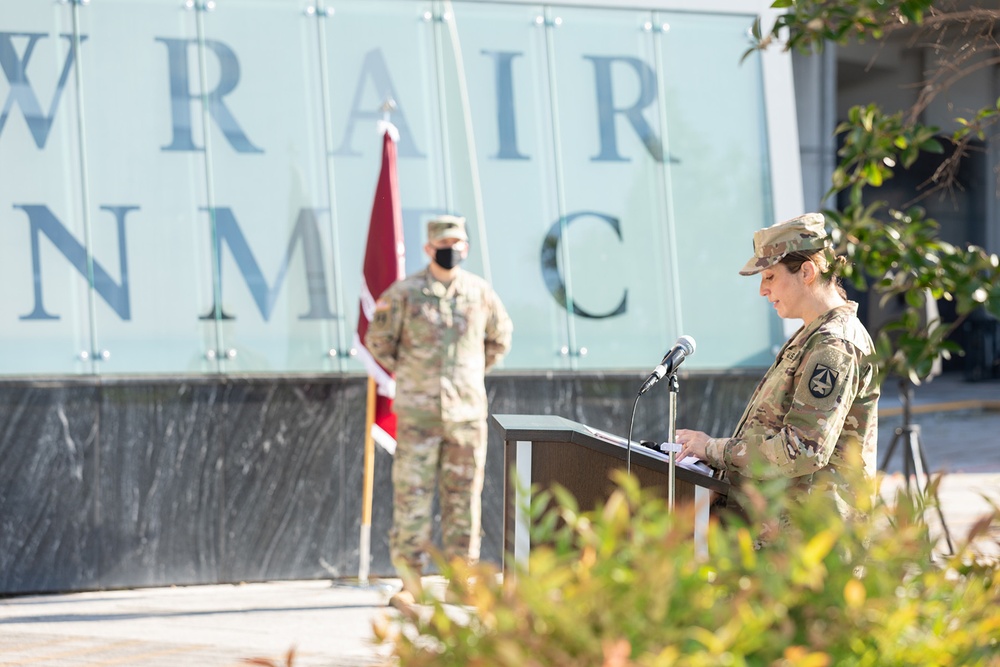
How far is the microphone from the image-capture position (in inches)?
133

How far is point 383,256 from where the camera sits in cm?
707

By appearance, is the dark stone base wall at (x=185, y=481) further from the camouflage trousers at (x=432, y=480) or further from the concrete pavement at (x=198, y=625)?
the camouflage trousers at (x=432, y=480)

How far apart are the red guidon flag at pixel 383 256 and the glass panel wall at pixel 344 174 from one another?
0.47m

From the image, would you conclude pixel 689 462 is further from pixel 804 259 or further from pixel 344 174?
pixel 344 174

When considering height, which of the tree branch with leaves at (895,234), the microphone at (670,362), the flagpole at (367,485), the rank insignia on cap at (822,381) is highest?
the tree branch with leaves at (895,234)

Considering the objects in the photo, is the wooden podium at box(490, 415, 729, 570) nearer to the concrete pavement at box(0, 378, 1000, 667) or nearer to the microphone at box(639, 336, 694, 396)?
the microphone at box(639, 336, 694, 396)

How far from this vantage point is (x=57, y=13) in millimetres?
7180

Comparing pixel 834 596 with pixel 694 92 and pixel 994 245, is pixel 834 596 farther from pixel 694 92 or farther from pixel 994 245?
pixel 994 245

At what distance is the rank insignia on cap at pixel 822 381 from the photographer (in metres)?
3.20

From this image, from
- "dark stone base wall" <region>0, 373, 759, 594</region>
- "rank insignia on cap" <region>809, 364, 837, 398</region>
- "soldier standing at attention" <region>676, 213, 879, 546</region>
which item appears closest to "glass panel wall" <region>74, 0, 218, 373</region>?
"dark stone base wall" <region>0, 373, 759, 594</region>

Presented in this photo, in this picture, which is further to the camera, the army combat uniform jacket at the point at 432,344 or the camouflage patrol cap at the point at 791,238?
the army combat uniform jacket at the point at 432,344

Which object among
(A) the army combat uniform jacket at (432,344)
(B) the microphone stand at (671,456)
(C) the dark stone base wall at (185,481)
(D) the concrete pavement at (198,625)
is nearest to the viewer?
(B) the microphone stand at (671,456)

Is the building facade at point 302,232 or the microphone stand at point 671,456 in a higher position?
the building facade at point 302,232

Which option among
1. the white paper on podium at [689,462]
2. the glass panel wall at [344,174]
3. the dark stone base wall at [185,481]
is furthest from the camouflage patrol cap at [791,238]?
the glass panel wall at [344,174]
